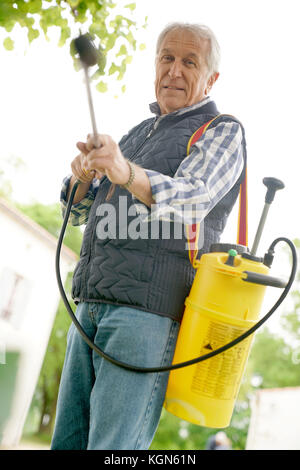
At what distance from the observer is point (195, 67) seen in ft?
4.01

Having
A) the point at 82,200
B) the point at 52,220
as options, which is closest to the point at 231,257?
the point at 82,200

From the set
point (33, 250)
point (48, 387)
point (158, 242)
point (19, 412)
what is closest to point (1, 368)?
point (19, 412)

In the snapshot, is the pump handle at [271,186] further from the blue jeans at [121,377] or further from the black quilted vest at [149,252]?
the blue jeans at [121,377]

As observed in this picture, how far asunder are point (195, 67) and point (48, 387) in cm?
1363

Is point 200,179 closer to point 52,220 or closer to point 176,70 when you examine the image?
point 176,70

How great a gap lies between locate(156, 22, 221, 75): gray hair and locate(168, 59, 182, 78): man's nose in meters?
0.08

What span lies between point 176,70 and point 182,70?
17 millimetres

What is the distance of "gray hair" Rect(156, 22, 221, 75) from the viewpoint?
4.01 ft

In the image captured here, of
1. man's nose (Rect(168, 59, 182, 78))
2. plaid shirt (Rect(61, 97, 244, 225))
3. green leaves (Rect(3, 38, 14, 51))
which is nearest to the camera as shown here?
plaid shirt (Rect(61, 97, 244, 225))

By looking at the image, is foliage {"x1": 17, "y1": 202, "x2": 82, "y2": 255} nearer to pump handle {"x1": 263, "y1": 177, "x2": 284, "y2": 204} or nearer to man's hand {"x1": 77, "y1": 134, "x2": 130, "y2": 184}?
pump handle {"x1": 263, "y1": 177, "x2": 284, "y2": 204}

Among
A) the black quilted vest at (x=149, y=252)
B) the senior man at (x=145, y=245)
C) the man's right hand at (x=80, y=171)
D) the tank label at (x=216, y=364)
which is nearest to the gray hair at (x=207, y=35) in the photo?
the senior man at (x=145, y=245)

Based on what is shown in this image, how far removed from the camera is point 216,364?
1037 millimetres

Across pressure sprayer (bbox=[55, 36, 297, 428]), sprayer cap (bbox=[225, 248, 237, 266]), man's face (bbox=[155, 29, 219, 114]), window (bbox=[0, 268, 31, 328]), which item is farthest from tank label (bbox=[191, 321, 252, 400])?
window (bbox=[0, 268, 31, 328])

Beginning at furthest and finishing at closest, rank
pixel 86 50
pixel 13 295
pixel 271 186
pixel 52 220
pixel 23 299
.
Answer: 1. pixel 52 220
2. pixel 23 299
3. pixel 13 295
4. pixel 271 186
5. pixel 86 50
